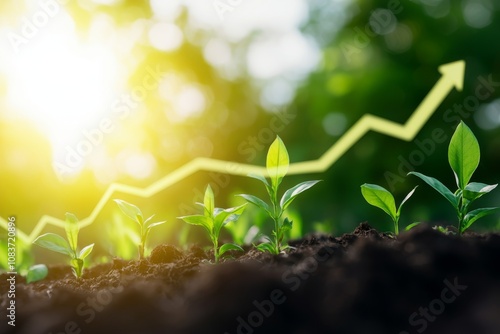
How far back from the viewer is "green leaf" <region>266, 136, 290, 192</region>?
4.78 ft

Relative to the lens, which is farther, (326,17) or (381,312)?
(326,17)

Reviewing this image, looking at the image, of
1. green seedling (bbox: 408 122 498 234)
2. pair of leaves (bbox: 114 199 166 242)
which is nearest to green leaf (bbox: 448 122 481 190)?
green seedling (bbox: 408 122 498 234)

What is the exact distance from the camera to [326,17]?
6.71m

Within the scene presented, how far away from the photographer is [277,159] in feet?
4.82

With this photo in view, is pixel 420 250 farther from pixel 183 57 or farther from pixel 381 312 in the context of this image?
pixel 183 57

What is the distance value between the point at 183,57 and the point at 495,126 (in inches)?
164

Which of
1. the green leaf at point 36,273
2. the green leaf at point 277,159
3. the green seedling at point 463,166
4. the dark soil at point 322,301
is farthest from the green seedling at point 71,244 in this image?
the green seedling at point 463,166

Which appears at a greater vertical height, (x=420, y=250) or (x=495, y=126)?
A: (x=420, y=250)

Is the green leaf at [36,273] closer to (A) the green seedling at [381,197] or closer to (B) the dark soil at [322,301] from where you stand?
(B) the dark soil at [322,301]

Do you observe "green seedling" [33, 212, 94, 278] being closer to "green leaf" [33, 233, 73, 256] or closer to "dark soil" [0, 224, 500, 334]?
"green leaf" [33, 233, 73, 256]

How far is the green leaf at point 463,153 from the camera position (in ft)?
4.72

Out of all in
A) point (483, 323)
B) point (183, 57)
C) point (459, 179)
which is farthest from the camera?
point (183, 57)

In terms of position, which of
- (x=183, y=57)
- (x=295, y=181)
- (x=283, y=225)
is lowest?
(x=295, y=181)

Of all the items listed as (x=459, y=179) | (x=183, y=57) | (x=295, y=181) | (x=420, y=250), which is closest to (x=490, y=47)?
(x=295, y=181)
